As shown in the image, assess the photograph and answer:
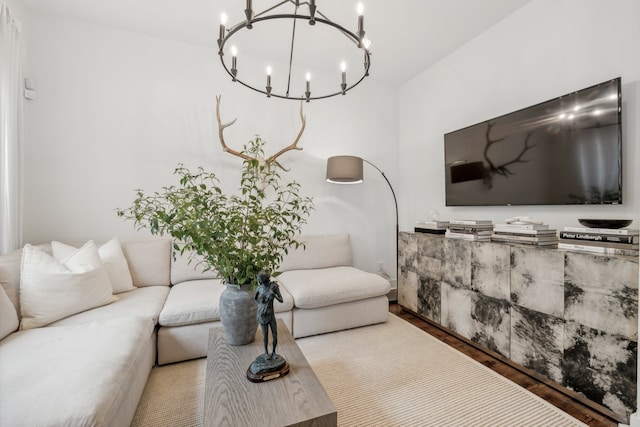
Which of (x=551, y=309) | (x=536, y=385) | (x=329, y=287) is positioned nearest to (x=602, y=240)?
(x=551, y=309)

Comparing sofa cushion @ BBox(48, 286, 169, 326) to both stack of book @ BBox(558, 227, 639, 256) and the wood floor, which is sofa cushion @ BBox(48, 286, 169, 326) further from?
stack of book @ BBox(558, 227, 639, 256)

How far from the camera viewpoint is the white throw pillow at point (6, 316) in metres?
1.38

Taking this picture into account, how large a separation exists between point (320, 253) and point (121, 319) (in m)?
1.83

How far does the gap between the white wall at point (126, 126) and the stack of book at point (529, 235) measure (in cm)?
179

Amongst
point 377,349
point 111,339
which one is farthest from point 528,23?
point 111,339

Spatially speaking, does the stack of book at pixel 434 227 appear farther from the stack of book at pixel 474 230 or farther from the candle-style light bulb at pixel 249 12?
the candle-style light bulb at pixel 249 12

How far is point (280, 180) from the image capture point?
3.13 metres

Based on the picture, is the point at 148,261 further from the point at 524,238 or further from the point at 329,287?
the point at 524,238

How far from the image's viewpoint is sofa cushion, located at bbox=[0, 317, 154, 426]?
911mm

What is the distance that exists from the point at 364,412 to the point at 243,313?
2.75 ft

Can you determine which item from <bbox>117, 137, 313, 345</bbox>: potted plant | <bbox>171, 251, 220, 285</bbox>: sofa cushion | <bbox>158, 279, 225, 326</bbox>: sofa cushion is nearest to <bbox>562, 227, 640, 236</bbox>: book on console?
<bbox>117, 137, 313, 345</bbox>: potted plant

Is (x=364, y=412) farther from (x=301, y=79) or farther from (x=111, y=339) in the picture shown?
(x=301, y=79)

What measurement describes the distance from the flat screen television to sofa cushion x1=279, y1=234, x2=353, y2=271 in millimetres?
1290

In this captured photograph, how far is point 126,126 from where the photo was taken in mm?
2605
